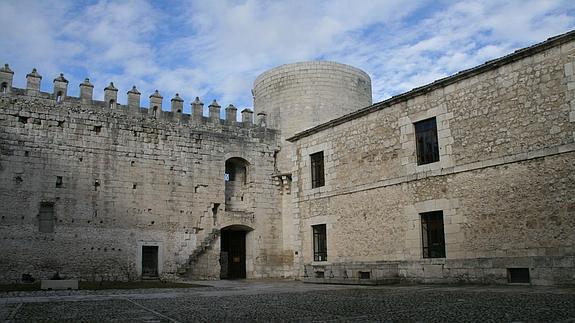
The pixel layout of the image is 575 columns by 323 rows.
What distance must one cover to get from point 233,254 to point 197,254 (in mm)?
2465

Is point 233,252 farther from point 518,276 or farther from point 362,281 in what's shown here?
point 518,276

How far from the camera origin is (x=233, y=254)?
70.2ft

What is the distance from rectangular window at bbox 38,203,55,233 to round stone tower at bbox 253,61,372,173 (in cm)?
881

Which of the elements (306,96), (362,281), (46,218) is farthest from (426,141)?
(46,218)

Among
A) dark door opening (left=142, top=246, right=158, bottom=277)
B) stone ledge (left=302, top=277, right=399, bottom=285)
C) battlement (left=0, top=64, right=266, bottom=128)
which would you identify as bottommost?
stone ledge (left=302, top=277, right=399, bottom=285)

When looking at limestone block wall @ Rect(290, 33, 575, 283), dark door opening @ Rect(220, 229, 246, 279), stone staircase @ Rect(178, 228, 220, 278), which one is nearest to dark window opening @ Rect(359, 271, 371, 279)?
limestone block wall @ Rect(290, 33, 575, 283)

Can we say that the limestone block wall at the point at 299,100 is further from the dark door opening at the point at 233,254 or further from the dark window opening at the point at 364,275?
the dark window opening at the point at 364,275

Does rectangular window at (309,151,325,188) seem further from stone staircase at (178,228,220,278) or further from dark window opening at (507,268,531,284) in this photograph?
dark window opening at (507,268,531,284)

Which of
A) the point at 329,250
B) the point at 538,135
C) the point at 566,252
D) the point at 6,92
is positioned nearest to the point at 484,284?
the point at 566,252

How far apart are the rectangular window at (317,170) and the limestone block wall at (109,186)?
4421mm

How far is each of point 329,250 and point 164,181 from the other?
674cm

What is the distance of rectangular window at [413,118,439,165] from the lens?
44.0 ft

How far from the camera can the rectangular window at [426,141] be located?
1341 cm

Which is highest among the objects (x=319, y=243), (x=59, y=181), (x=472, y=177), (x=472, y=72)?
(x=472, y=72)
